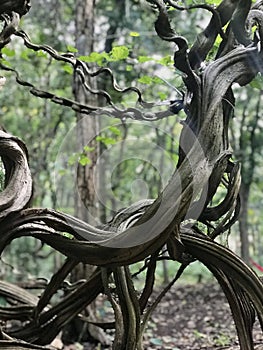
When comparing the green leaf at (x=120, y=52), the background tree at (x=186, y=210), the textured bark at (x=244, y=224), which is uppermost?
the textured bark at (x=244, y=224)

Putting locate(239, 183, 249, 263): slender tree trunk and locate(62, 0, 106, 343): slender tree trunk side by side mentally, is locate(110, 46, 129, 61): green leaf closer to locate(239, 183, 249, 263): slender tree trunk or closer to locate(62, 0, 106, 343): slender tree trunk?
locate(62, 0, 106, 343): slender tree trunk

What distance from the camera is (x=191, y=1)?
98 cm

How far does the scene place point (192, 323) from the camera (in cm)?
215

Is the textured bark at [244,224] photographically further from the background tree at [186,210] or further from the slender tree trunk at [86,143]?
the background tree at [186,210]

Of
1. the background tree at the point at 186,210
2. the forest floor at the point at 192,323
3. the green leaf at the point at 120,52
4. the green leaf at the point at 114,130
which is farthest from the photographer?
the forest floor at the point at 192,323

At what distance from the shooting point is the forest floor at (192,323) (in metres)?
1.55

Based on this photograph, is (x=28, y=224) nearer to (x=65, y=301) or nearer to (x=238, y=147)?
(x=65, y=301)

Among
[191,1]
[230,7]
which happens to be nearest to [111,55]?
[191,1]

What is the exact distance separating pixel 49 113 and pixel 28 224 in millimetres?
3116

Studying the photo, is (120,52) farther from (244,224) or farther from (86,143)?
(244,224)

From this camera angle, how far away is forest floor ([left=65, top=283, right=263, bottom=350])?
5.09ft

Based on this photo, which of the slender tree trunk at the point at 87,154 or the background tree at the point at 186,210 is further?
the slender tree trunk at the point at 87,154

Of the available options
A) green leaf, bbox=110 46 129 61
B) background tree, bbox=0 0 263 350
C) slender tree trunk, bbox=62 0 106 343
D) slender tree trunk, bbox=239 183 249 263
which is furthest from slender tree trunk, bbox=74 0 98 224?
slender tree trunk, bbox=239 183 249 263

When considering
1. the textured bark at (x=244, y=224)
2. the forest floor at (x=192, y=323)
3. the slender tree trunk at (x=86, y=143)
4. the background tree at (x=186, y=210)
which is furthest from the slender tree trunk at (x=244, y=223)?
the background tree at (x=186, y=210)
